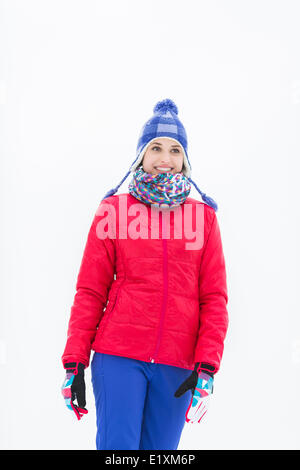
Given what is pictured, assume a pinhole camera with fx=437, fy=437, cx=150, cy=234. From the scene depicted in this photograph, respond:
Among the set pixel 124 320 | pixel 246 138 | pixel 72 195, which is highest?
pixel 246 138

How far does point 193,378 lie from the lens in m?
1.58

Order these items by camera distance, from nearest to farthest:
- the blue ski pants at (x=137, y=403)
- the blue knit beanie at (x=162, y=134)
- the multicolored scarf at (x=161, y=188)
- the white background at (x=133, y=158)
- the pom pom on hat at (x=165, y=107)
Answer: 1. the blue ski pants at (x=137, y=403)
2. the multicolored scarf at (x=161, y=188)
3. the blue knit beanie at (x=162, y=134)
4. the pom pom on hat at (x=165, y=107)
5. the white background at (x=133, y=158)

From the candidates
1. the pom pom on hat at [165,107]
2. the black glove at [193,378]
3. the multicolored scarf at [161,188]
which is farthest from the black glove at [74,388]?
the pom pom on hat at [165,107]

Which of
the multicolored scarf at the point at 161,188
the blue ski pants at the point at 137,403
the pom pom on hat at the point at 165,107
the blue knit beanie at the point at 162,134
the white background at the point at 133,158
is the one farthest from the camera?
the white background at the point at 133,158

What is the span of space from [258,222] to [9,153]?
1.75 metres

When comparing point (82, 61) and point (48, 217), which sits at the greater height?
point (82, 61)

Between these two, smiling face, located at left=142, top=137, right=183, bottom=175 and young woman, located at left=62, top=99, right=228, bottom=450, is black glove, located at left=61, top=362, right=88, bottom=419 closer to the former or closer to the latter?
young woman, located at left=62, top=99, right=228, bottom=450

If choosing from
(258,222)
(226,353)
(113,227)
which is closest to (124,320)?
(113,227)

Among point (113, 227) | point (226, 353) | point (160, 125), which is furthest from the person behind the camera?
point (226, 353)

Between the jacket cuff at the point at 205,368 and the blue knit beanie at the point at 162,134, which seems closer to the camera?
the jacket cuff at the point at 205,368

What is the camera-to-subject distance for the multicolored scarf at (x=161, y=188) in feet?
5.80

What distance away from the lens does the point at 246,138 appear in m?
3.08

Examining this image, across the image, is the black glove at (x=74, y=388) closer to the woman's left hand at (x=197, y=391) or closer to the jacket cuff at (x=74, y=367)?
the jacket cuff at (x=74, y=367)

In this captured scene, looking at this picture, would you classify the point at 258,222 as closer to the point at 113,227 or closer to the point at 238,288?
the point at 238,288
